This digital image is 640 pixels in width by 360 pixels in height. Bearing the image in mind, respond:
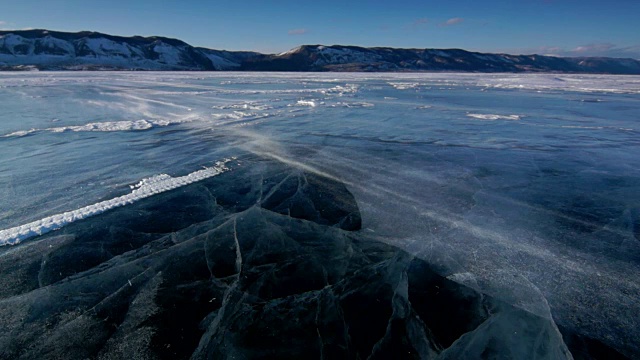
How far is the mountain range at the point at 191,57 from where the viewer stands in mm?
64688

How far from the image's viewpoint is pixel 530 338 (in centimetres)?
196

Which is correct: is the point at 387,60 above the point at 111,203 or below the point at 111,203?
above

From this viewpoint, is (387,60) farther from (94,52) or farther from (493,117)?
(493,117)

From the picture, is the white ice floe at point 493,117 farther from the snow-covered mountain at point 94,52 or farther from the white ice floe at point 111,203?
the snow-covered mountain at point 94,52

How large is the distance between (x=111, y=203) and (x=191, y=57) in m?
86.9

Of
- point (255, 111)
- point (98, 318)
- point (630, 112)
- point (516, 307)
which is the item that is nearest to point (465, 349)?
point (516, 307)

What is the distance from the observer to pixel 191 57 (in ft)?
262

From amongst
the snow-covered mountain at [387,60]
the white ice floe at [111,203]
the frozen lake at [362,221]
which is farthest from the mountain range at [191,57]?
the white ice floe at [111,203]

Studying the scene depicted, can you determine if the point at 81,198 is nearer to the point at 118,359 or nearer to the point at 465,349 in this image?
the point at 118,359

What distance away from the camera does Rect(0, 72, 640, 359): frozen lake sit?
2.00 m

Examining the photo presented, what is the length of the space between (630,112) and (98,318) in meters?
15.3

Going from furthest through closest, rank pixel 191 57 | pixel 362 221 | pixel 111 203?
1. pixel 191 57
2. pixel 111 203
3. pixel 362 221

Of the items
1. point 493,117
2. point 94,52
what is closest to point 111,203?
point 493,117

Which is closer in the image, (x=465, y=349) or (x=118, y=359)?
(x=118, y=359)
